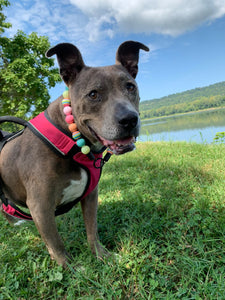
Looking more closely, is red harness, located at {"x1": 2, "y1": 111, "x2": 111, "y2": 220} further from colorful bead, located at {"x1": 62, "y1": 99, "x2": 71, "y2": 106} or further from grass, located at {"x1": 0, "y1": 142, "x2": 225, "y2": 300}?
grass, located at {"x1": 0, "y1": 142, "x2": 225, "y2": 300}

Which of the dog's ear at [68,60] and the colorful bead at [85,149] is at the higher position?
the dog's ear at [68,60]

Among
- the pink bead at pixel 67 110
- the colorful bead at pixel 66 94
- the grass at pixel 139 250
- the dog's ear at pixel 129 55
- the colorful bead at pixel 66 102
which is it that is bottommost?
the grass at pixel 139 250

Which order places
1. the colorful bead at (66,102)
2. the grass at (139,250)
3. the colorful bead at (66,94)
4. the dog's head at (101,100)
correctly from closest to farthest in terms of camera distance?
the grass at (139,250), the dog's head at (101,100), the colorful bead at (66,102), the colorful bead at (66,94)


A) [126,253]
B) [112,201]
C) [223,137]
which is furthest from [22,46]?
[126,253]

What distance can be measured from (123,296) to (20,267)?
113 centimetres

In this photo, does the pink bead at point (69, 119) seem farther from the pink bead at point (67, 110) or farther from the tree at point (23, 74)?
the tree at point (23, 74)

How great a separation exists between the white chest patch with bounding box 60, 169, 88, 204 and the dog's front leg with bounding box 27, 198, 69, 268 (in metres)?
0.21

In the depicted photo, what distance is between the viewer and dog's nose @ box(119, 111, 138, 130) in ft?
6.09

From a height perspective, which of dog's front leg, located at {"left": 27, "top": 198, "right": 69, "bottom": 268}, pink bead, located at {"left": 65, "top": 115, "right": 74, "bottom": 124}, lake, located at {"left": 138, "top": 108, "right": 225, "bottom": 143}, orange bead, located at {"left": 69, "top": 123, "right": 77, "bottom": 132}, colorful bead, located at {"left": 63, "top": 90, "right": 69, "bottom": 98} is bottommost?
lake, located at {"left": 138, "top": 108, "right": 225, "bottom": 143}

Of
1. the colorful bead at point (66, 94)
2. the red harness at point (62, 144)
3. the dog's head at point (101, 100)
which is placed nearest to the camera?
the dog's head at point (101, 100)

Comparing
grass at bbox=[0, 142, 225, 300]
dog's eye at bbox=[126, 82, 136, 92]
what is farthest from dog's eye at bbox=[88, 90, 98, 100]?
grass at bbox=[0, 142, 225, 300]

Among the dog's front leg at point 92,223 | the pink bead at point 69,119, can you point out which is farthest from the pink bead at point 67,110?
the dog's front leg at point 92,223

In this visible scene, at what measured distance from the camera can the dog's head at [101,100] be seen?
1.92 metres

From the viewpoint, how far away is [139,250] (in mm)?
2182
